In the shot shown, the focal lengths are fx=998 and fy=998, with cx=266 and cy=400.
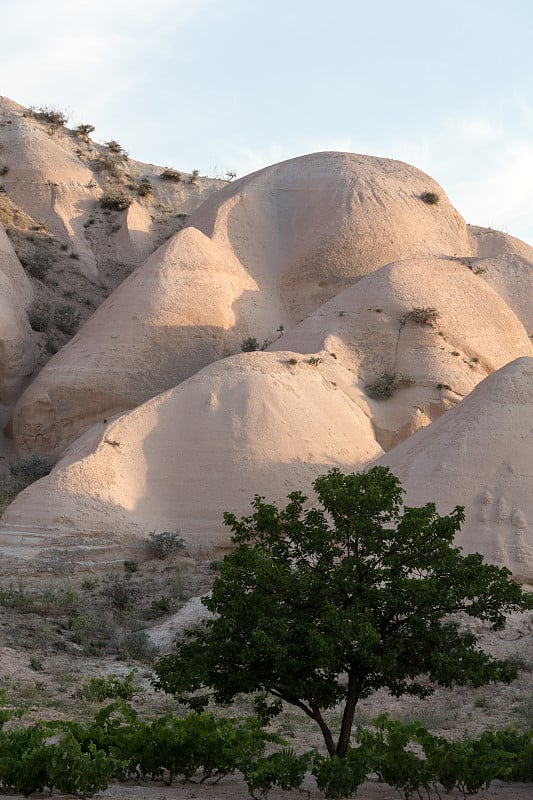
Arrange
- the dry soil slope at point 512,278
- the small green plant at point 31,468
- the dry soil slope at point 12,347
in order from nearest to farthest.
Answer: the small green plant at point 31,468
the dry soil slope at point 12,347
the dry soil slope at point 512,278

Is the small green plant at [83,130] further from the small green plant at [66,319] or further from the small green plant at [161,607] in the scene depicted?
the small green plant at [161,607]

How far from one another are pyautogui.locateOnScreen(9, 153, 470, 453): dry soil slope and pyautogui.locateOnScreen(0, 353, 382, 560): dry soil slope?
4.11 meters

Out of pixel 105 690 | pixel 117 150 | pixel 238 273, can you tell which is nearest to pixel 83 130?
pixel 117 150

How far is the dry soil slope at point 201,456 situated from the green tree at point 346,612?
1231 cm

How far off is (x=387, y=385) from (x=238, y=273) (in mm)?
8239

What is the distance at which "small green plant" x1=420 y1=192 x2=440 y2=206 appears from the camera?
126ft

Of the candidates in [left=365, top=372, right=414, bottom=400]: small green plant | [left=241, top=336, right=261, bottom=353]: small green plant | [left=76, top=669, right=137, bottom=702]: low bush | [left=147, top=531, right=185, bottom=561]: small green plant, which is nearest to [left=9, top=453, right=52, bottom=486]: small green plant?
[left=147, top=531, right=185, bottom=561]: small green plant

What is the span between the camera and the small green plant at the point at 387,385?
29.2 meters

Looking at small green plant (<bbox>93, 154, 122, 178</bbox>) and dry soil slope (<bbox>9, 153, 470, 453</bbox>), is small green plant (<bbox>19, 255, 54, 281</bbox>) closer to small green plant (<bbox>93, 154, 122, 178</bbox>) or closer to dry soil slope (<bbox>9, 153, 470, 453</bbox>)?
dry soil slope (<bbox>9, 153, 470, 453</bbox>)

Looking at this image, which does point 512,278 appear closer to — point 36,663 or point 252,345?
point 252,345

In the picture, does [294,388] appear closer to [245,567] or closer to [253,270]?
[253,270]

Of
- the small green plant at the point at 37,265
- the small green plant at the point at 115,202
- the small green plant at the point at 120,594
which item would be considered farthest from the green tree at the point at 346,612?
the small green plant at the point at 115,202

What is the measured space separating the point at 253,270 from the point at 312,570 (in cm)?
2591

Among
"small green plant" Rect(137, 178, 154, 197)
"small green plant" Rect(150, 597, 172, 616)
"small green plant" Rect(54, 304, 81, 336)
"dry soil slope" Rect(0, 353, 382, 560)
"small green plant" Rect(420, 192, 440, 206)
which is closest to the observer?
"small green plant" Rect(150, 597, 172, 616)
